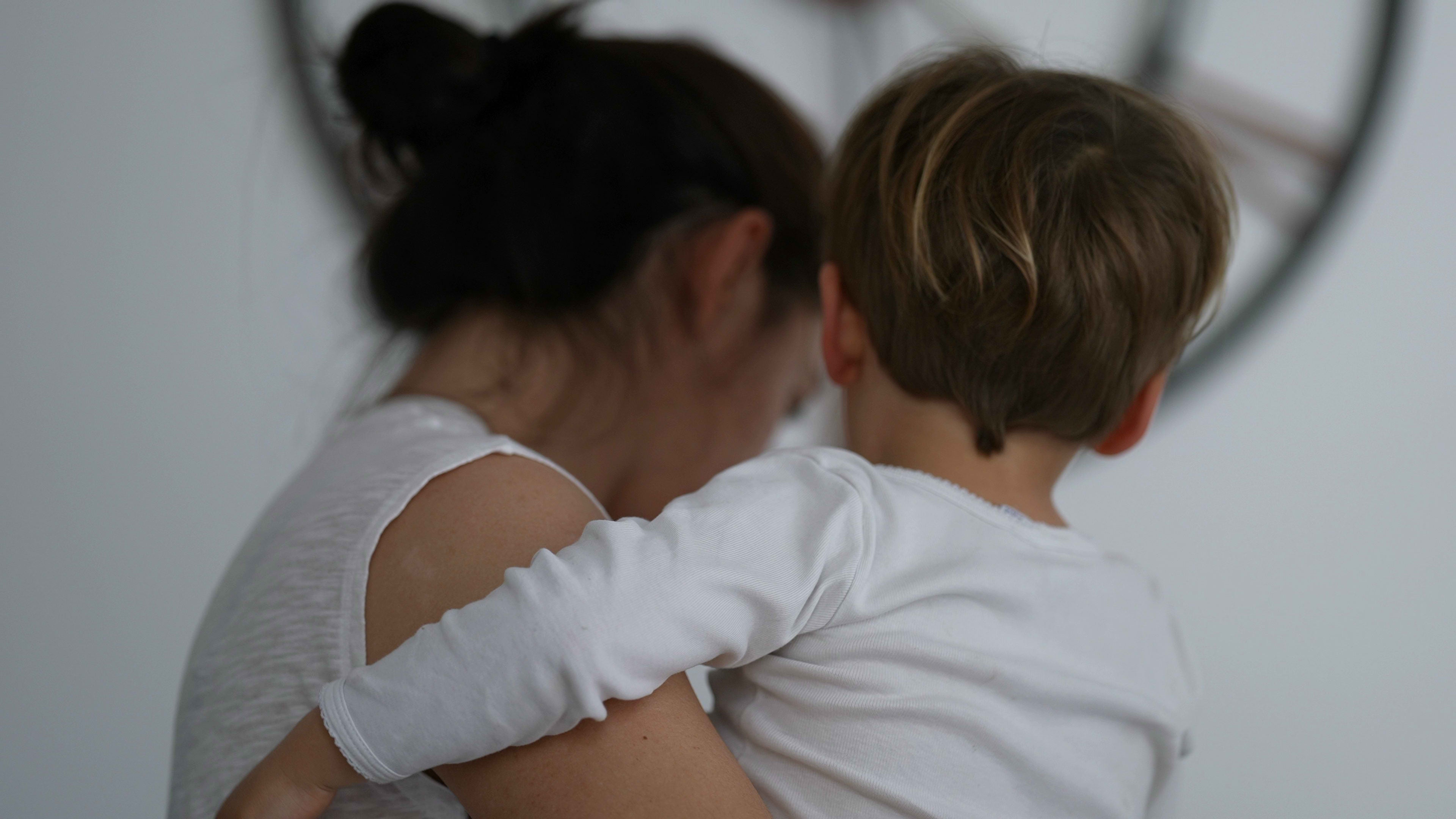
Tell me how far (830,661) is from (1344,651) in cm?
122

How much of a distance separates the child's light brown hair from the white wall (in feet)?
2.87

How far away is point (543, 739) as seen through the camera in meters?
0.49

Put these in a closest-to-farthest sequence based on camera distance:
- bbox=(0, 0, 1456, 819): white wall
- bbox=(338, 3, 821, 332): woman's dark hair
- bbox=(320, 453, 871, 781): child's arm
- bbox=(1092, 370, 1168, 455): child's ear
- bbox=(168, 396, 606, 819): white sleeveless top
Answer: bbox=(320, 453, 871, 781): child's arm → bbox=(168, 396, 606, 819): white sleeveless top → bbox=(1092, 370, 1168, 455): child's ear → bbox=(338, 3, 821, 332): woman's dark hair → bbox=(0, 0, 1456, 819): white wall

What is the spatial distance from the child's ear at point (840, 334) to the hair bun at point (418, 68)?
0.36m

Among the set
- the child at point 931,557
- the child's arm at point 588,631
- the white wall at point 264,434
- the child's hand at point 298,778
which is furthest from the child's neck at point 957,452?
the white wall at point 264,434

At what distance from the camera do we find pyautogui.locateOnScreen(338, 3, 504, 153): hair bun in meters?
0.83

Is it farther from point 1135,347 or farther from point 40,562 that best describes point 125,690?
point 1135,347

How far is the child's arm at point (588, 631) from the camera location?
455mm

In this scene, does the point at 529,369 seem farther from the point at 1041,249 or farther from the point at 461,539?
the point at 1041,249

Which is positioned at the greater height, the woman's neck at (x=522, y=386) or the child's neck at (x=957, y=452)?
the child's neck at (x=957, y=452)

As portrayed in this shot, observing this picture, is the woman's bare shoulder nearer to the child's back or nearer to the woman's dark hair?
the child's back

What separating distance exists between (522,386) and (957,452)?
0.37 m

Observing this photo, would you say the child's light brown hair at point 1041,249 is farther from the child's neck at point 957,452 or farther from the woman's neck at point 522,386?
the woman's neck at point 522,386

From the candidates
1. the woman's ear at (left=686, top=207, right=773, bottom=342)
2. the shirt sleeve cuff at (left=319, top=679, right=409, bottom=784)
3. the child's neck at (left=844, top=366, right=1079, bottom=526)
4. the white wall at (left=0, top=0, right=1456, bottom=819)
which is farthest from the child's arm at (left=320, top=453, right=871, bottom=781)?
the white wall at (left=0, top=0, right=1456, bottom=819)
